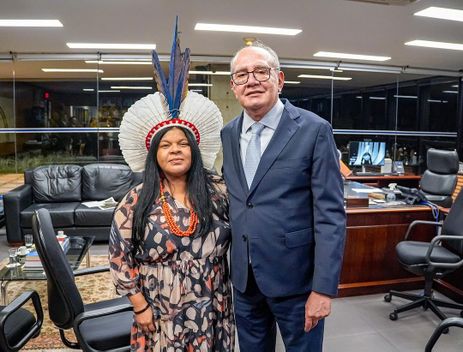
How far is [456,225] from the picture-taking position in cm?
302

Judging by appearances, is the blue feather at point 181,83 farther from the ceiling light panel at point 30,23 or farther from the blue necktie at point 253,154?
the ceiling light panel at point 30,23

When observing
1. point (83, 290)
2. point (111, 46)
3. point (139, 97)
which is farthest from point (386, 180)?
point (83, 290)

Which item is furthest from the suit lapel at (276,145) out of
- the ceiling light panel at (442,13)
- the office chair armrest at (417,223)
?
the ceiling light panel at (442,13)

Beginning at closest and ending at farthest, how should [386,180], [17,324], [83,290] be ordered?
[17,324], [83,290], [386,180]

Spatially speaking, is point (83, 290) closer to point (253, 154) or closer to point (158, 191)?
point (158, 191)

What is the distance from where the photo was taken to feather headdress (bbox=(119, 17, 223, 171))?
60.9 inches

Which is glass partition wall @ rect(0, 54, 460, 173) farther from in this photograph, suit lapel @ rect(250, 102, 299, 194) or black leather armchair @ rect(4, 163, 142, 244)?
suit lapel @ rect(250, 102, 299, 194)

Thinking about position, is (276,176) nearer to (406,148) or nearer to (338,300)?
(338,300)

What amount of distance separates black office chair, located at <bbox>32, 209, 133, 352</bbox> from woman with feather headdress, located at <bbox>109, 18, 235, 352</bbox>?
0.26 meters

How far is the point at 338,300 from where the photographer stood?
3318 mm

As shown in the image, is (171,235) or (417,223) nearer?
(171,235)

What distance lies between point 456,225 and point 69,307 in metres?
2.77

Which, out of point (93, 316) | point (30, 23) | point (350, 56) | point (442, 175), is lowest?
point (93, 316)

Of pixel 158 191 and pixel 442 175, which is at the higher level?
pixel 158 191
